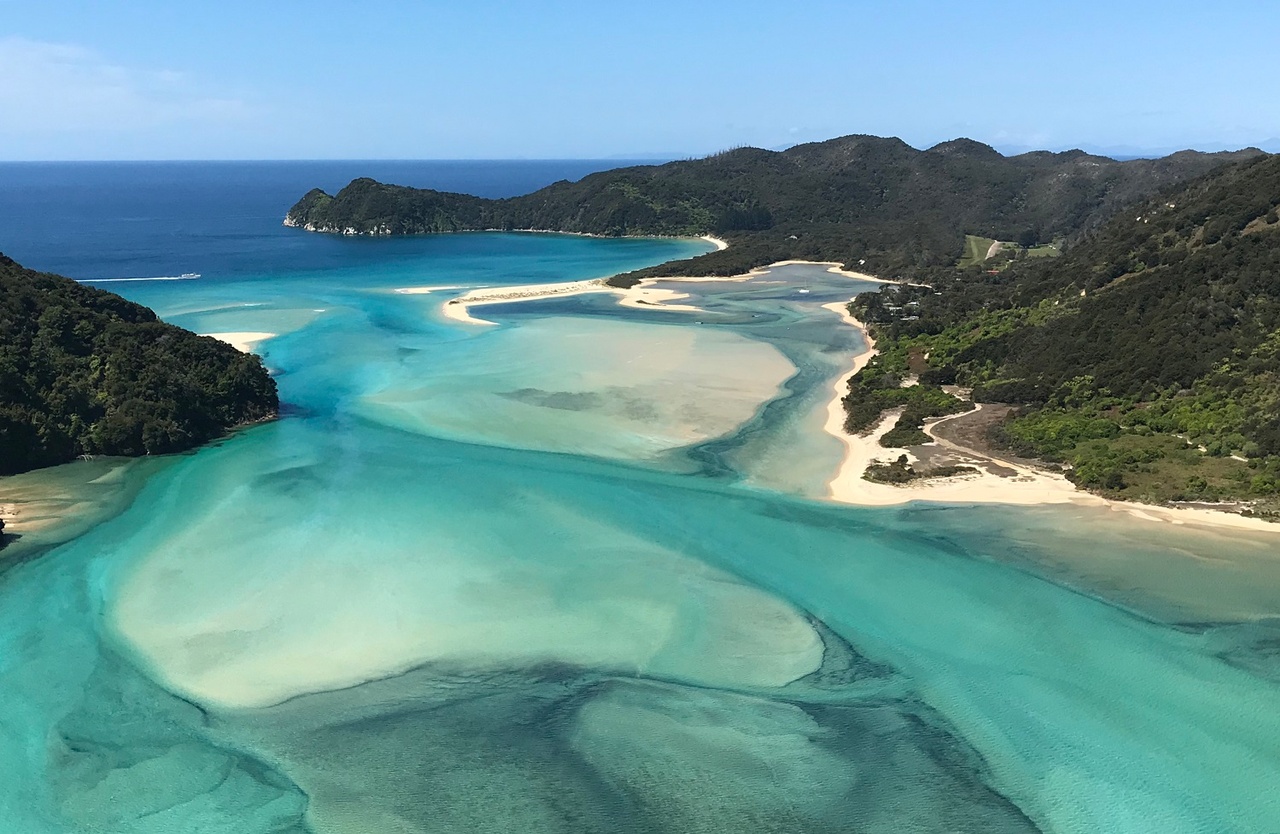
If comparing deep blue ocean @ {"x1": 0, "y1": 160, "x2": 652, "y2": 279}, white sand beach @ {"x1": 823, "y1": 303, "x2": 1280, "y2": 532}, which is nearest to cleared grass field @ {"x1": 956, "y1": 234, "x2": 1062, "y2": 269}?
white sand beach @ {"x1": 823, "y1": 303, "x2": 1280, "y2": 532}

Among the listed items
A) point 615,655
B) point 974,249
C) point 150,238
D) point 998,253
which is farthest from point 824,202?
point 615,655

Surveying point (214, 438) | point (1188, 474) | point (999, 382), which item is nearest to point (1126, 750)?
point (1188, 474)

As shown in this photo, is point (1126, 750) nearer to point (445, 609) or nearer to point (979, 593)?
point (979, 593)

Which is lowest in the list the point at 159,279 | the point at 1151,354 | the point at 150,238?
the point at 159,279

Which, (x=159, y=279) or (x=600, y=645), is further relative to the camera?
(x=159, y=279)

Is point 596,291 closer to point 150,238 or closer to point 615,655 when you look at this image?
point 615,655

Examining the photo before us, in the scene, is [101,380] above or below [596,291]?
below
